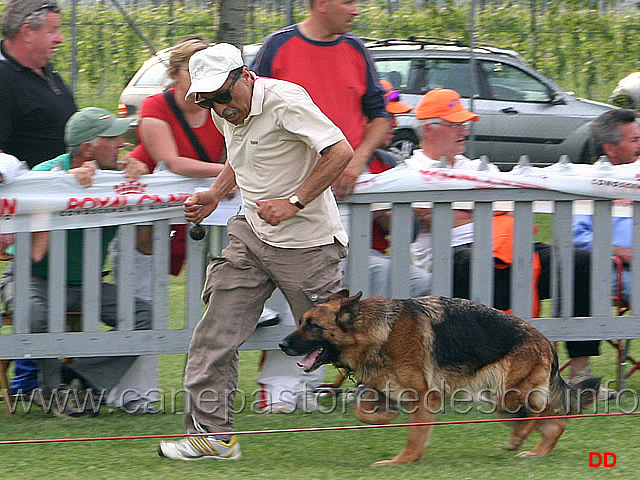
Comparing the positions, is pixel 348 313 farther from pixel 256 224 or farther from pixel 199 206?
pixel 199 206

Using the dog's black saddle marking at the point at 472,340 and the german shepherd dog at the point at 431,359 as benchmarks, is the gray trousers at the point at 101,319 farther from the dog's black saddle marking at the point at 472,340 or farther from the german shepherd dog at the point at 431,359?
the dog's black saddle marking at the point at 472,340

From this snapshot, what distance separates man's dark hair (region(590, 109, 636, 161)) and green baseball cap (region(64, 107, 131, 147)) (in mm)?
2731

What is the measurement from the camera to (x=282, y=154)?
448 centimetres

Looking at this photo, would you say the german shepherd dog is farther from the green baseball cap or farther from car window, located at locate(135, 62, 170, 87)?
car window, located at locate(135, 62, 170, 87)

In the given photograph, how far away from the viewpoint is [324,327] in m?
4.39

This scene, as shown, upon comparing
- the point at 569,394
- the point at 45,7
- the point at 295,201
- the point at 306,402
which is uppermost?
the point at 45,7

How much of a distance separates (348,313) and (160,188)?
1.30 m

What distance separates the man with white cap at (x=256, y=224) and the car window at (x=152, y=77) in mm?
8367

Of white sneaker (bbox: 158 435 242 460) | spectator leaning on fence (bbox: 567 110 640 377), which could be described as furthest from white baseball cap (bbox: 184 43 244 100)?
spectator leaning on fence (bbox: 567 110 640 377)

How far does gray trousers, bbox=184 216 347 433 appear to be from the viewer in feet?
15.1

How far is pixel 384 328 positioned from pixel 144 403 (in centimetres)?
163

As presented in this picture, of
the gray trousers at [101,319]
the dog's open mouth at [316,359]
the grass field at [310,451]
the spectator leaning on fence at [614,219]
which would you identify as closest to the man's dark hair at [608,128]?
the spectator leaning on fence at [614,219]

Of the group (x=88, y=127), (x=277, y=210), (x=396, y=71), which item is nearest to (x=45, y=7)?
(x=88, y=127)

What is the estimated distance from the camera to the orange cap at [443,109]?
580 cm
